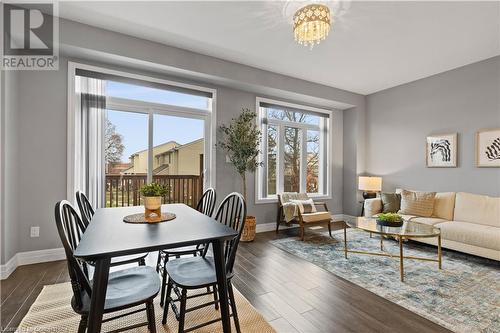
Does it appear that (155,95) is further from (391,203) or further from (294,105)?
(391,203)

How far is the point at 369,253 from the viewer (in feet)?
10.5

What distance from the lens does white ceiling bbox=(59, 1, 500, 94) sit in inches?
98.1

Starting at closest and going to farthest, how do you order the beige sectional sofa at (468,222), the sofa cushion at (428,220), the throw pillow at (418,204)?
the beige sectional sofa at (468,222), the sofa cushion at (428,220), the throw pillow at (418,204)

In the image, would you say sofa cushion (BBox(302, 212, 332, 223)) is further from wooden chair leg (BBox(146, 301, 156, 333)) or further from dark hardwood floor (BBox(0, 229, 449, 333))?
wooden chair leg (BBox(146, 301, 156, 333))

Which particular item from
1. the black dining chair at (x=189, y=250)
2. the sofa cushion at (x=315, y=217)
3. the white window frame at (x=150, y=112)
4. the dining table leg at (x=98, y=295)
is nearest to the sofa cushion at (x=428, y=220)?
the sofa cushion at (x=315, y=217)

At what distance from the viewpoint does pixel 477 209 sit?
3385 millimetres

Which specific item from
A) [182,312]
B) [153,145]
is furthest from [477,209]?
[153,145]

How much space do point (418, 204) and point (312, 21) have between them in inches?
130

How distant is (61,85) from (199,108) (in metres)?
1.82

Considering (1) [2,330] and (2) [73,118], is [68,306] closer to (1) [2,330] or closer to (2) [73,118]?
(1) [2,330]

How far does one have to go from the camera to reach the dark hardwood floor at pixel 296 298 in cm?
180

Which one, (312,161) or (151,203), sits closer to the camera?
(151,203)

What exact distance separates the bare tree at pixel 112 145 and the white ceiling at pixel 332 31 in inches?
50.7

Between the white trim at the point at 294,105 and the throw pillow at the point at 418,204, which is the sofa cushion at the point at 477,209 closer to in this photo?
the throw pillow at the point at 418,204
